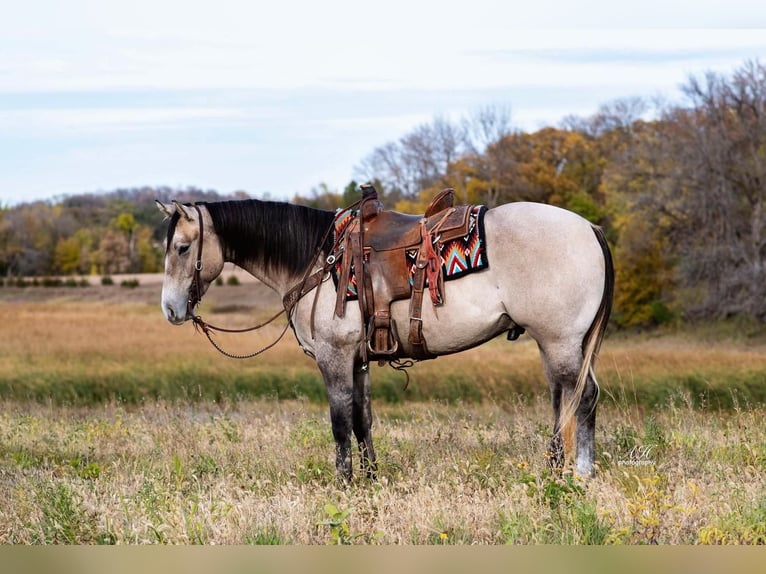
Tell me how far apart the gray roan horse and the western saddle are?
83 mm

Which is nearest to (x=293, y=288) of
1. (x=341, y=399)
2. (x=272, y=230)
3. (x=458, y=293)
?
(x=272, y=230)

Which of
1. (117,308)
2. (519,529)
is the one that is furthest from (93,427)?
(117,308)

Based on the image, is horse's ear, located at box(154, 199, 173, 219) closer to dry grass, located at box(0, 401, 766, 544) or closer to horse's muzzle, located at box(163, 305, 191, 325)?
horse's muzzle, located at box(163, 305, 191, 325)

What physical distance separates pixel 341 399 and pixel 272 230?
58.1 inches

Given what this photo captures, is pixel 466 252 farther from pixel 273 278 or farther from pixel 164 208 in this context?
pixel 164 208

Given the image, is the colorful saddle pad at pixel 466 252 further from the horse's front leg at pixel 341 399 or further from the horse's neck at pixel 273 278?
the horse's neck at pixel 273 278

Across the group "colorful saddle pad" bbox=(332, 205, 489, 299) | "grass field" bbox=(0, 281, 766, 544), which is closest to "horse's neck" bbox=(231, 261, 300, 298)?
"colorful saddle pad" bbox=(332, 205, 489, 299)

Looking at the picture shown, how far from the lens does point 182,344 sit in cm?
2972

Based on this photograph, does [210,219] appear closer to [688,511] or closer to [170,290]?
[170,290]

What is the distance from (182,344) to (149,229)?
62122mm

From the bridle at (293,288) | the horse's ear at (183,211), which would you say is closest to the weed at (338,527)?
the bridle at (293,288)

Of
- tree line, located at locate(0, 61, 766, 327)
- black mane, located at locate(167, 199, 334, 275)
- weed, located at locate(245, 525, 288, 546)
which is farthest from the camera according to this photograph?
tree line, located at locate(0, 61, 766, 327)

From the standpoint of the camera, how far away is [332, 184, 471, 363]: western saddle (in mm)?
6930

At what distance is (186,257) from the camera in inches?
289
